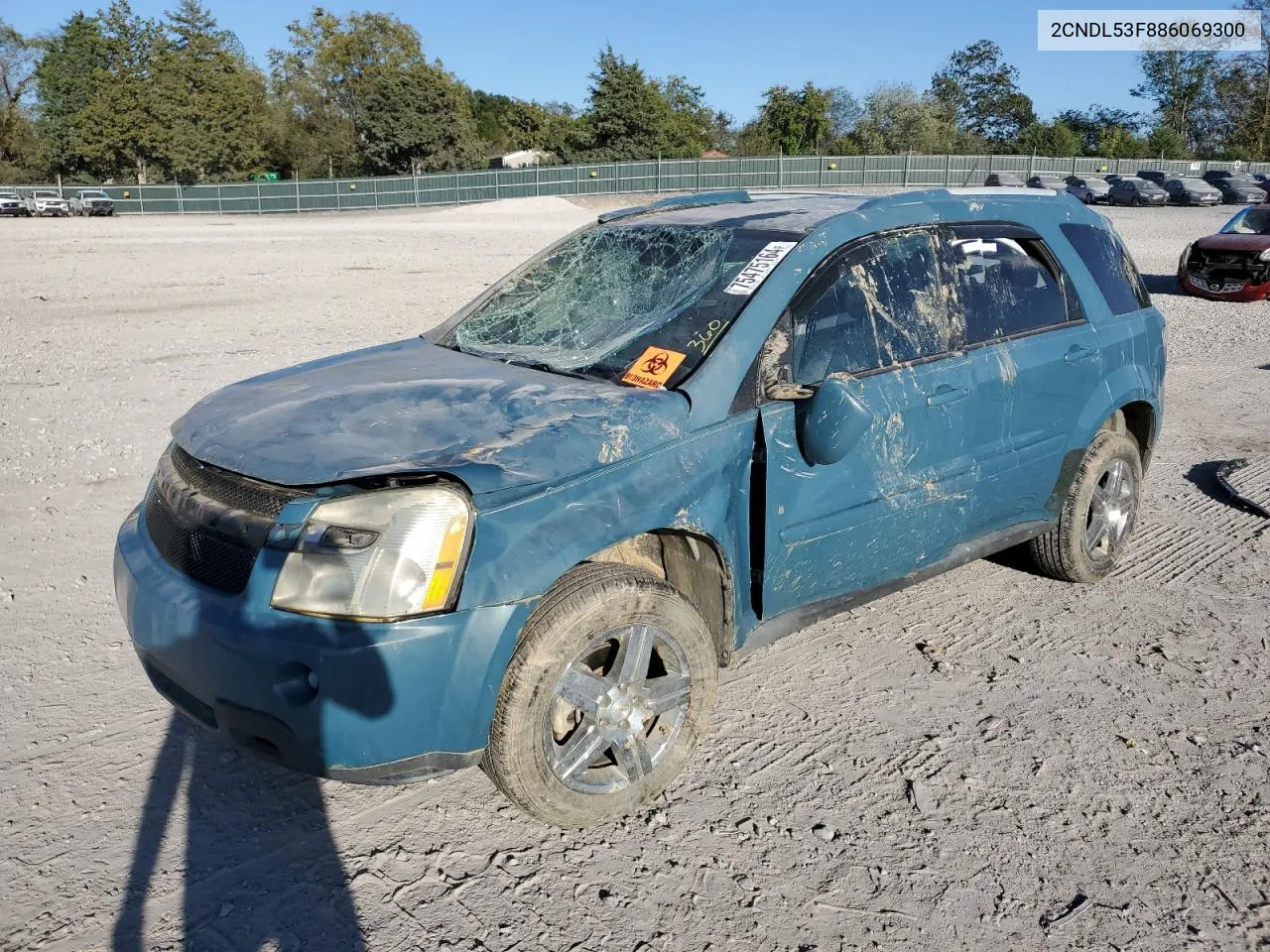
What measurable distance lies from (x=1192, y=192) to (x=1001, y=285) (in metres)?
46.2

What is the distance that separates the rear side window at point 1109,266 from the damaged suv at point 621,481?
24 millimetres

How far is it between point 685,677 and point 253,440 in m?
1.47

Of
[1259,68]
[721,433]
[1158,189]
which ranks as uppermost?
[1259,68]

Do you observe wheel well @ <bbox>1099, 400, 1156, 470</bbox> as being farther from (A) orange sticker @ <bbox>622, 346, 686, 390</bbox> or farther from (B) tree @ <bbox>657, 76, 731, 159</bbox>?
(B) tree @ <bbox>657, 76, 731, 159</bbox>

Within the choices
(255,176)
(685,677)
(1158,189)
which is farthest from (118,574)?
(255,176)

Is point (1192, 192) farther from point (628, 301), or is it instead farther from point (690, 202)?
point (628, 301)

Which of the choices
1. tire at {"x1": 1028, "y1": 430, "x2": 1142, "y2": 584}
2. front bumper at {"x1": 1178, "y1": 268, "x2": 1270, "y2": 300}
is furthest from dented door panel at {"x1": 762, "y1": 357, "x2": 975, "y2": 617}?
front bumper at {"x1": 1178, "y1": 268, "x2": 1270, "y2": 300}

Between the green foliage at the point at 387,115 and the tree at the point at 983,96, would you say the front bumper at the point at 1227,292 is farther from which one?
the tree at the point at 983,96

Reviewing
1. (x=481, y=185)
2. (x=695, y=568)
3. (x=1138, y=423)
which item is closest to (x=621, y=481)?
(x=695, y=568)

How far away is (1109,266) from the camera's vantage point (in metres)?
4.88

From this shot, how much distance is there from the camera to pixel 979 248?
14.0 feet

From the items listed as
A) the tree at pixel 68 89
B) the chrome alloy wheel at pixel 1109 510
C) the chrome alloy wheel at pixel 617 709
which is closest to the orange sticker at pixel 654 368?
the chrome alloy wheel at pixel 617 709

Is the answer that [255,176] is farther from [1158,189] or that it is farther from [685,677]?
[685,677]

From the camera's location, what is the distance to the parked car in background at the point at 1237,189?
146ft
